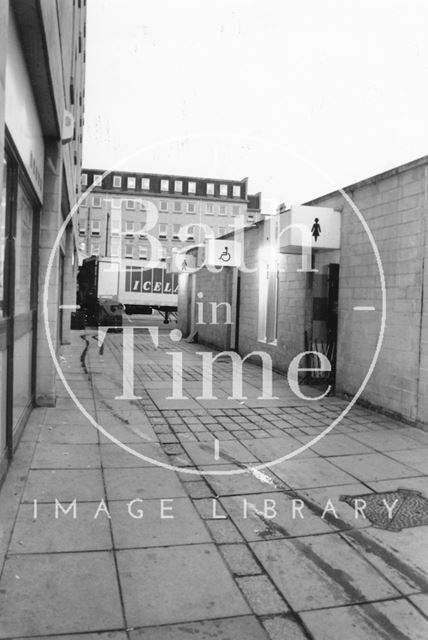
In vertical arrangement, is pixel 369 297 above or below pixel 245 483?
above

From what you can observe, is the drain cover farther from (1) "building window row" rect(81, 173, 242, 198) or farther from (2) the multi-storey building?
(1) "building window row" rect(81, 173, 242, 198)

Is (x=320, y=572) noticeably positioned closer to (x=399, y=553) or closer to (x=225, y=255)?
(x=399, y=553)

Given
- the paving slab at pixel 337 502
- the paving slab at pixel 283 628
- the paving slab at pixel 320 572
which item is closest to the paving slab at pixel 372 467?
the paving slab at pixel 337 502

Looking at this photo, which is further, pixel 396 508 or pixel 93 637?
pixel 396 508

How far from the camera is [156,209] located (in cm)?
7625

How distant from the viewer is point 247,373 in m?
13.1

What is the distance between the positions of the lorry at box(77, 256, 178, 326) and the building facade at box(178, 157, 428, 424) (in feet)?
50.5

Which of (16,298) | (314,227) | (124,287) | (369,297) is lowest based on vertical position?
Result: (16,298)

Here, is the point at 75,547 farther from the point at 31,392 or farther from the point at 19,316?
the point at 31,392

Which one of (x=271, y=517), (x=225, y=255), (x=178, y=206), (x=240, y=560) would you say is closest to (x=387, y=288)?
(x=271, y=517)

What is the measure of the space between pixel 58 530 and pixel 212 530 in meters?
1.23

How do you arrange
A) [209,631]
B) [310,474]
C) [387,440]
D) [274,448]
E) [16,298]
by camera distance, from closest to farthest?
[209,631] → [310,474] → [16,298] → [274,448] → [387,440]

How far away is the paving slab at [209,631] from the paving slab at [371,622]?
341 millimetres

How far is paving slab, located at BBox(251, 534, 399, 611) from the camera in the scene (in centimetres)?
343
